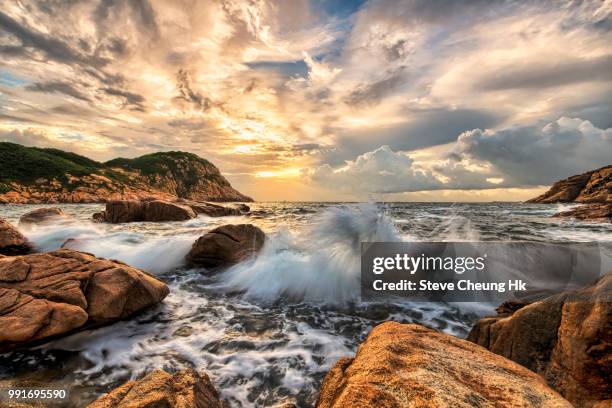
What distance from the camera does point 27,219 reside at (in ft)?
60.1

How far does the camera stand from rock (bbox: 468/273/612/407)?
2980 millimetres

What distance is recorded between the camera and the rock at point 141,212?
85.5ft

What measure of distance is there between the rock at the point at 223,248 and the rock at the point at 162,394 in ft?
28.6

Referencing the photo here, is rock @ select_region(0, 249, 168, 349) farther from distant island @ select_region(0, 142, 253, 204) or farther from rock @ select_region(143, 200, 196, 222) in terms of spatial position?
distant island @ select_region(0, 142, 253, 204)

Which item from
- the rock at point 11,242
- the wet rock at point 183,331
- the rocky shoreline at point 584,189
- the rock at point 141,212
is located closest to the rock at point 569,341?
the wet rock at point 183,331

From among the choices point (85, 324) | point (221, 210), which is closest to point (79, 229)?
point (85, 324)

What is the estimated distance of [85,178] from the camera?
87.2m

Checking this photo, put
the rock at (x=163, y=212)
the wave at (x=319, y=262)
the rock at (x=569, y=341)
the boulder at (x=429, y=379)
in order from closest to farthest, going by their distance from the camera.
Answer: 1. the boulder at (x=429, y=379)
2. the rock at (x=569, y=341)
3. the wave at (x=319, y=262)
4. the rock at (x=163, y=212)

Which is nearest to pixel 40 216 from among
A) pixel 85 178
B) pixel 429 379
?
pixel 429 379

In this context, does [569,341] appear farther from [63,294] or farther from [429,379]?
[63,294]

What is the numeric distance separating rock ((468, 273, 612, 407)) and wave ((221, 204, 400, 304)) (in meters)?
4.97

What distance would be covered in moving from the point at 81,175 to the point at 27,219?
87.9 m

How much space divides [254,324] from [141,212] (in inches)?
971

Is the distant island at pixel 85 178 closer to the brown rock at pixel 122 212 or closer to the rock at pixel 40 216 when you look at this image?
the brown rock at pixel 122 212
